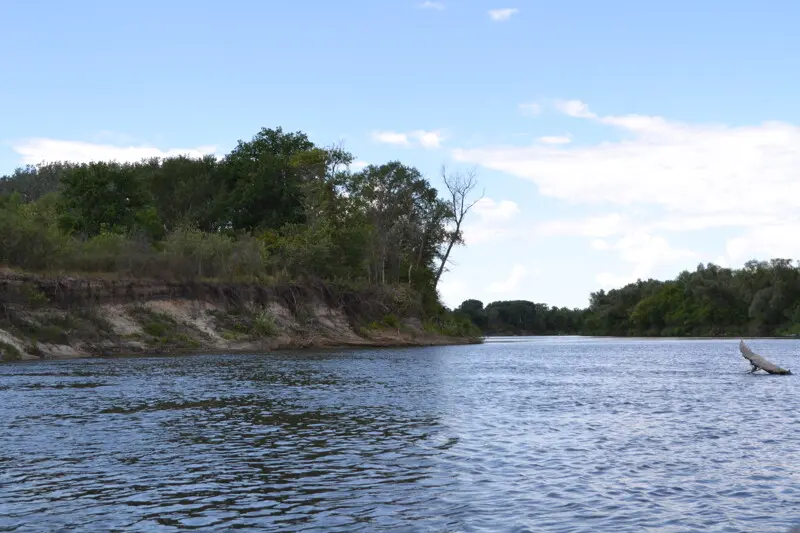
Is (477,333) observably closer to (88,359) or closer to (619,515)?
(88,359)

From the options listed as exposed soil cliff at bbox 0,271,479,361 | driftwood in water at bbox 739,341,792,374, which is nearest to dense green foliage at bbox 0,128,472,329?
exposed soil cliff at bbox 0,271,479,361

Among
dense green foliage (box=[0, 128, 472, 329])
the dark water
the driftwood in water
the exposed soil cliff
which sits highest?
dense green foliage (box=[0, 128, 472, 329])

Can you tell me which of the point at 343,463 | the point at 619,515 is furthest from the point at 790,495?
the point at 343,463

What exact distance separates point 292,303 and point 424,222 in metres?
43.8

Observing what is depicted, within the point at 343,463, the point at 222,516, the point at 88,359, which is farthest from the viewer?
the point at 88,359

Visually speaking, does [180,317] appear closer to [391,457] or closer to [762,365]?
[762,365]

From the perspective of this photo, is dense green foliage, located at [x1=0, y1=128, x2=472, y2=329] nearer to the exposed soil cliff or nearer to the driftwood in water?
the exposed soil cliff

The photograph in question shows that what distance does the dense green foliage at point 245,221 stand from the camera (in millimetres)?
69125

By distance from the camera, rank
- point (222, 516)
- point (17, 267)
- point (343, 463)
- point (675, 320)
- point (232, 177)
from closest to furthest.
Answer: point (222, 516)
point (343, 463)
point (17, 267)
point (232, 177)
point (675, 320)

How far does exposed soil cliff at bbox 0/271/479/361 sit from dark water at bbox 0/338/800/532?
19.8 metres

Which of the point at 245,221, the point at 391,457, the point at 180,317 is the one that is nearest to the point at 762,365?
the point at 391,457

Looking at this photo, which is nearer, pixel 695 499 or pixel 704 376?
pixel 695 499

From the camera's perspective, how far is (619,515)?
1320 centimetres

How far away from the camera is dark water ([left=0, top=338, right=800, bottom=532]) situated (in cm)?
1315
